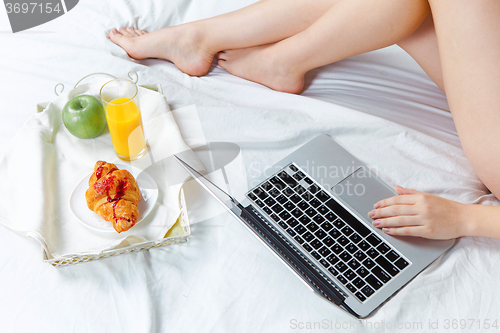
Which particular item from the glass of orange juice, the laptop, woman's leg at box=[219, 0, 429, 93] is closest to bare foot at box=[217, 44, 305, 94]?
woman's leg at box=[219, 0, 429, 93]

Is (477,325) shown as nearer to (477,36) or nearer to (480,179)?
(480,179)

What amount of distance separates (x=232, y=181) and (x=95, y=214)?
239 mm

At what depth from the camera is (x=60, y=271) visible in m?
0.64

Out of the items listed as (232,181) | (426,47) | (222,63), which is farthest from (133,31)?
(426,47)

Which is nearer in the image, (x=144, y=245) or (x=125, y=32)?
(x=144, y=245)

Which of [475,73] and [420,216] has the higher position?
[475,73]

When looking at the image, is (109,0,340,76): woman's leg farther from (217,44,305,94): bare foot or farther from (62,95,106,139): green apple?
(62,95,106,139): green apple

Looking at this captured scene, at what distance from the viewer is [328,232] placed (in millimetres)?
662

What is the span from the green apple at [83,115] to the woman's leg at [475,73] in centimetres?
63

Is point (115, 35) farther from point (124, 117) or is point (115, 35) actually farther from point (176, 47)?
point (124, 117)

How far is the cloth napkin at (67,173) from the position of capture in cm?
65

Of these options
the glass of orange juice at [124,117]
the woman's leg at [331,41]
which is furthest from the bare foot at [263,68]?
the glass of orange juice at [124,117]

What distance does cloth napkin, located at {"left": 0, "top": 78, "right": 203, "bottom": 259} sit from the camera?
0.65m

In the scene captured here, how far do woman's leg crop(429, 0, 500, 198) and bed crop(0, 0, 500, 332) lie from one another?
0.27 ft
